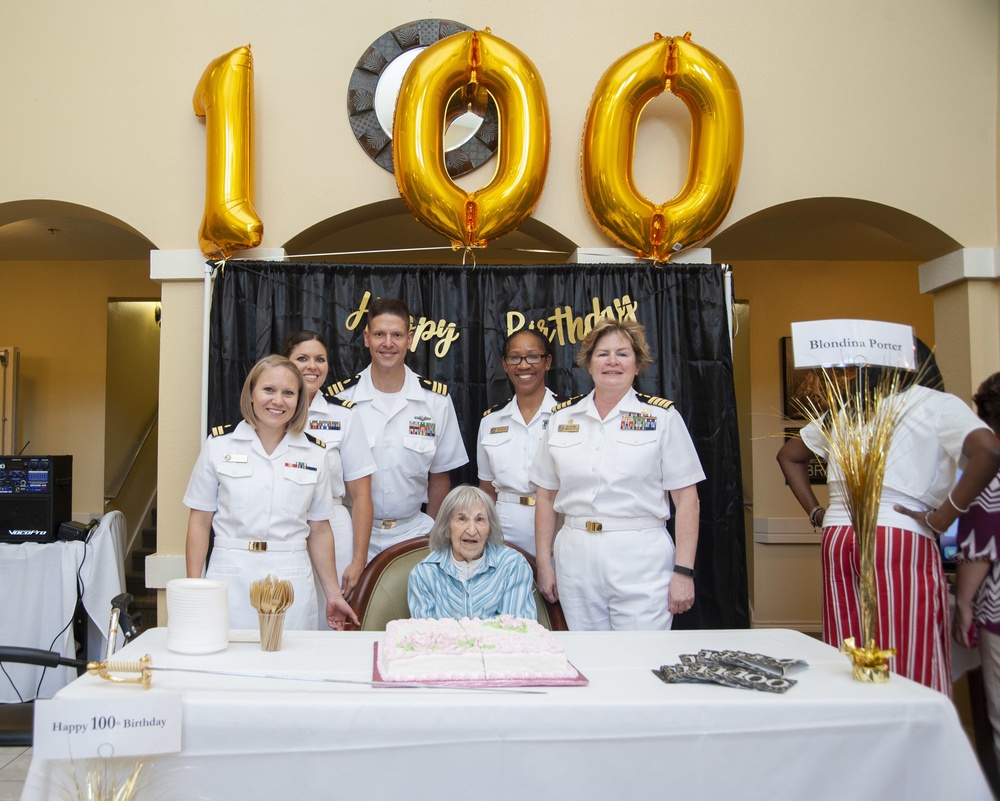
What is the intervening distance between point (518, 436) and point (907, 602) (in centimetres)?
155

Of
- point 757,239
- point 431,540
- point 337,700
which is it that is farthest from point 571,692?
point 757,239

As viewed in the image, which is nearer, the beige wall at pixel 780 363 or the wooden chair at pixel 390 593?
the wooden chair at pixel 390 593

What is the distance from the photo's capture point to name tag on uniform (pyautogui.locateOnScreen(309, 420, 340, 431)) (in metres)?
3.34

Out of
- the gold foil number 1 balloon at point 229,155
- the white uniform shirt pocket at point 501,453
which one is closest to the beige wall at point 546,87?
the gold foil number 1 balloon at point 229,155

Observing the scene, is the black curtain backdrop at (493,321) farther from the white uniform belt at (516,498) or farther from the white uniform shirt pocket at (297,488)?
the white uniform shirt pocket at (297,488)

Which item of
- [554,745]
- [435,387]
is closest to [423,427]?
[435,387]

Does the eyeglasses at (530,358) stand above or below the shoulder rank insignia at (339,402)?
above

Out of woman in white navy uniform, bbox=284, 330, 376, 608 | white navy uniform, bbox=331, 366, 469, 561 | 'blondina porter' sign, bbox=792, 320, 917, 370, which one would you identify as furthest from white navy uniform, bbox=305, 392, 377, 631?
'blondina porter' sign, bbox=792, 320, 917, 370

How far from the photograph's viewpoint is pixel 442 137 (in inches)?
150

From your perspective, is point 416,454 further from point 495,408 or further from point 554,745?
point 554,745

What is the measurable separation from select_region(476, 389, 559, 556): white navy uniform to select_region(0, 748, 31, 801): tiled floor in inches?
75.7

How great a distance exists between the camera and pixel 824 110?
4094 millimetres

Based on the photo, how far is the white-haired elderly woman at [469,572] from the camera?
262 centimetres

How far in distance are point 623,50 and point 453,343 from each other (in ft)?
5.27
